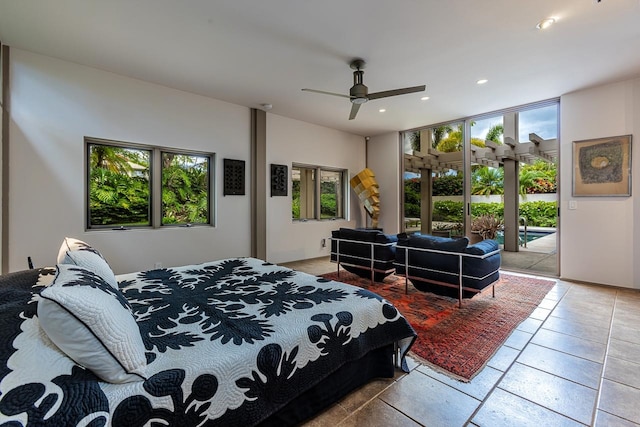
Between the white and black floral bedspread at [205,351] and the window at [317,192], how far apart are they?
369cm

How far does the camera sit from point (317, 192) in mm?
6203

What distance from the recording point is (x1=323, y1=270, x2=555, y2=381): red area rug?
2178 millimetres

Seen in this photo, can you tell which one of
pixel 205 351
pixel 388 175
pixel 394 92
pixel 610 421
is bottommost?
pixel 610 421

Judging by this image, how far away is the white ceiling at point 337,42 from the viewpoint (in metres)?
2.43

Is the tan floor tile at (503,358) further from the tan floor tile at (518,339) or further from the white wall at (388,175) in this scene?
the white wall at (388,175)

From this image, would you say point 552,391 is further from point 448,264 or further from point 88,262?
point 88,262

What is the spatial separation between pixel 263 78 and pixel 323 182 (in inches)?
116

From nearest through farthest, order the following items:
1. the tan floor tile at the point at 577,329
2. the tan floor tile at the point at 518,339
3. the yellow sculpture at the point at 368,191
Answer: the tan floor tile at the point at 518,339
the tan floor tile at the point at 577,329
the yellow sculpture at the point at 368,191

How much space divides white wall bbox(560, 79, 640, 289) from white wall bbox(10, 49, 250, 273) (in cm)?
536

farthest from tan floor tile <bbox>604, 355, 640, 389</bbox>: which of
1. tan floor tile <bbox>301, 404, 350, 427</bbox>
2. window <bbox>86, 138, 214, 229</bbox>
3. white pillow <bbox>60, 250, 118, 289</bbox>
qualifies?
window <bbox>86, 138, 214, 229</bbox>

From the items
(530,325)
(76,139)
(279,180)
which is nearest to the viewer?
(530,325)

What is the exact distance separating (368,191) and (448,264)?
3.37 meters

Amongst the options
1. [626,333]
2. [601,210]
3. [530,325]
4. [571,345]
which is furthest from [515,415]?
[601,210]

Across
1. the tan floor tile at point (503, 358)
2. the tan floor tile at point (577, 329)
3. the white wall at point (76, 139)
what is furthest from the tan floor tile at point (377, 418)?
the white wall at point (76, 139)
